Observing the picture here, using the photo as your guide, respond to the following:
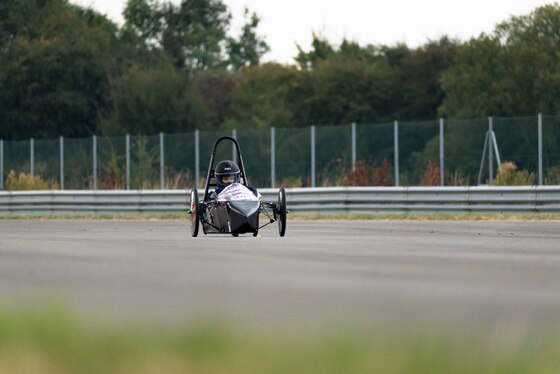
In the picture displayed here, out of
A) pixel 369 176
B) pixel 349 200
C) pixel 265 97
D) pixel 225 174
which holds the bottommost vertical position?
pixel 349 200

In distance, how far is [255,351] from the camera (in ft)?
27.2

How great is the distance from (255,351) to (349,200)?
25.9 m

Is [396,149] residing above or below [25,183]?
above

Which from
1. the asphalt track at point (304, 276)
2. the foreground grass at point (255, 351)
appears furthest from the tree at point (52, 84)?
the foreground grass at point (255, 351)

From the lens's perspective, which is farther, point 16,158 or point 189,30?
point 189,30

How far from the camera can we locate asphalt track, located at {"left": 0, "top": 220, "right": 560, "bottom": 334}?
433 inches

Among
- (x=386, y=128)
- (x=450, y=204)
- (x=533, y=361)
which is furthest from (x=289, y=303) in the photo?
(x=386, y=128)

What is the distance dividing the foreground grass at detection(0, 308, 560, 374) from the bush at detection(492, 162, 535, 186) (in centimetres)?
2749

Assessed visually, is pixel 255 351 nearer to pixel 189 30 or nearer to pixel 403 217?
pixel 403 217

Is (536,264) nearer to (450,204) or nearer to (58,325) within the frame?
(58,325)

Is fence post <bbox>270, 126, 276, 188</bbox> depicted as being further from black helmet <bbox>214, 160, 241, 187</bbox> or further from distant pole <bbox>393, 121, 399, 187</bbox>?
black helmet <bbox>214, 160, 241, 187</bbox>

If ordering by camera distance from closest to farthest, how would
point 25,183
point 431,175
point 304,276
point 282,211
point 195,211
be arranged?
point 304,276, point 195,211, point 282,211, point 431,175, point 25,183

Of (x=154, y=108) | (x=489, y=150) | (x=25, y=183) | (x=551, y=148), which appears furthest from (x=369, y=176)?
(x=154, y=108)

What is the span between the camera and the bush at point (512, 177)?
36.8m
